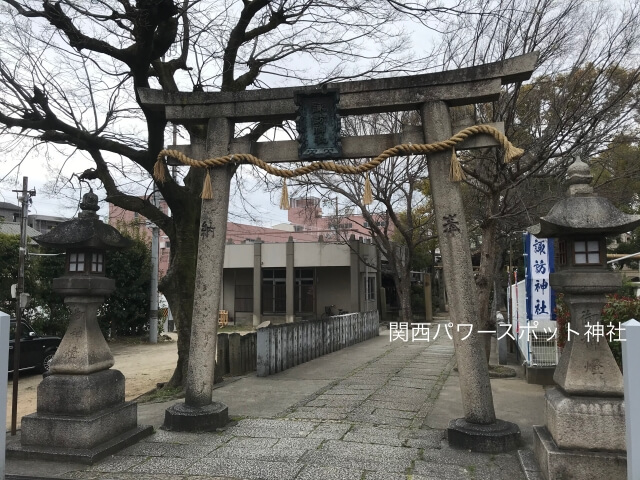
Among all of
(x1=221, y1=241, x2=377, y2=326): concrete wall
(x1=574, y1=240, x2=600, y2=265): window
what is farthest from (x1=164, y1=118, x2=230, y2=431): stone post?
(x1=221, y1=241, x2=377, y2=326): concrete wall

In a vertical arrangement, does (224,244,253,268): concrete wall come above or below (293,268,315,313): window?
above

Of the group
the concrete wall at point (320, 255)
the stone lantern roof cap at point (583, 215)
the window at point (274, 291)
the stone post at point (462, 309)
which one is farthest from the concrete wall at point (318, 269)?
the stone lantern roof cap at point (583, 215)

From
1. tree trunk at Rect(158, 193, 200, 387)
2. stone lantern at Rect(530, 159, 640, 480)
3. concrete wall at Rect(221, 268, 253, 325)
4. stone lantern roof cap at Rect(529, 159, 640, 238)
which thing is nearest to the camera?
stone lantern at Rect(530, 159, 640, 480)

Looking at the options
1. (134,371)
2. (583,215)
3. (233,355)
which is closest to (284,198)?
(583,215)

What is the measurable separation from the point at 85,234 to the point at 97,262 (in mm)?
382

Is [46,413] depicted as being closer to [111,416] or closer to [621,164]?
[111,416]

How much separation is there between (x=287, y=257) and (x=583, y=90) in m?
18.5

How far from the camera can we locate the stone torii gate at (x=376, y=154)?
5.32 meters

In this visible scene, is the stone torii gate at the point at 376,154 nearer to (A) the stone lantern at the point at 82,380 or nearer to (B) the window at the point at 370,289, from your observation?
(A) the stone lantern at the point at 82,380

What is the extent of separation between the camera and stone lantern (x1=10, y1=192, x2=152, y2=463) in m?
5.08

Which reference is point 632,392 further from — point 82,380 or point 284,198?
point 82,380

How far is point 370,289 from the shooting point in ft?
89.1

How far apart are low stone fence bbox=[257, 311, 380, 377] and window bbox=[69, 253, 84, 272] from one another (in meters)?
4.72

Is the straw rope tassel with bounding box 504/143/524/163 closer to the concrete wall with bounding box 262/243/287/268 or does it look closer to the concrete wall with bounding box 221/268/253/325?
the concrete wall with bounding box 262/243/287/268
